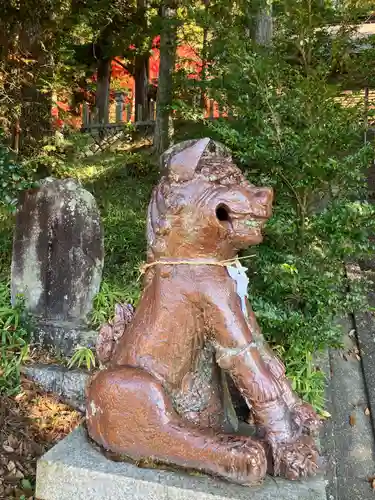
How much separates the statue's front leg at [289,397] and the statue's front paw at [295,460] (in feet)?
0.28

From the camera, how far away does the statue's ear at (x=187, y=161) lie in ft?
5.24

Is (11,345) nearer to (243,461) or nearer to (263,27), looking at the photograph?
(243,461)

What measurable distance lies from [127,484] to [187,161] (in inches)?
41.4

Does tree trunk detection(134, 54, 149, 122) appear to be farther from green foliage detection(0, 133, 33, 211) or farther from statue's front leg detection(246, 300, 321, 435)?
statue's front leg detection(246, 300, 321, 435)

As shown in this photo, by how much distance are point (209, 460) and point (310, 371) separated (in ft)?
7.95

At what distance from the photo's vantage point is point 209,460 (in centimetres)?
149

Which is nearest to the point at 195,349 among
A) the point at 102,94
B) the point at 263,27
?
the point at 263,27

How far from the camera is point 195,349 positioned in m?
1.66

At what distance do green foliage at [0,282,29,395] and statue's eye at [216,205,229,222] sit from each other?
110 inches

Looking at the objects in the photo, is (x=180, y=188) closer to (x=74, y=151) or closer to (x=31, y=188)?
(x=31, y=188)

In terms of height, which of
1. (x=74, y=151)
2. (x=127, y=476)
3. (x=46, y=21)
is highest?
(x=46, y=21)

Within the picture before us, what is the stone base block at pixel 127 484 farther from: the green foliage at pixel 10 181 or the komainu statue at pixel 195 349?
the green foliage at pixel 10 181

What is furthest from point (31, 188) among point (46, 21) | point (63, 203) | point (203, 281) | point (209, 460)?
point (46, 21)

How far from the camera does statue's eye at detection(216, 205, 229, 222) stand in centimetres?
160
